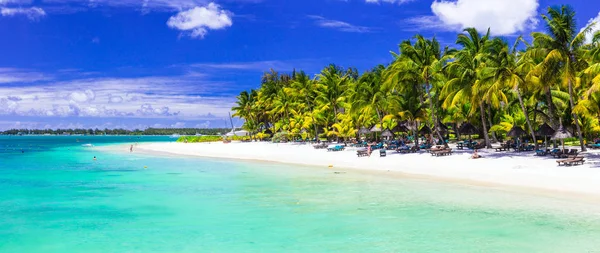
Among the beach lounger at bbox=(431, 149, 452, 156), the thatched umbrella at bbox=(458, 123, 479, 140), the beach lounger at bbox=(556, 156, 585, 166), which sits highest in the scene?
the thatched umbrella at bbox=(458, 123, 479, 140)

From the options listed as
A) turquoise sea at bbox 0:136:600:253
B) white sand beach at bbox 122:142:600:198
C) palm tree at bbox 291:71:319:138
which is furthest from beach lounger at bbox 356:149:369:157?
palm tree at bbox 291:71:319:138

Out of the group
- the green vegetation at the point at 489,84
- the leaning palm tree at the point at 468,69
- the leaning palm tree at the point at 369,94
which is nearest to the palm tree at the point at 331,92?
the green vegetation at the point at 489,84

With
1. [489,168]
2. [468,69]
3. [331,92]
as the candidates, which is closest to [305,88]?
[331,92]

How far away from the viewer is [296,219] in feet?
47.7

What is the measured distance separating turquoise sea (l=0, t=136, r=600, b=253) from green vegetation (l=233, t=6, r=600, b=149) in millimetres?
9582

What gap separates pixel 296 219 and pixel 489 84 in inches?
723

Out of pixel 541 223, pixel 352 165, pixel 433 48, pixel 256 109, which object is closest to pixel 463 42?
pixel 433 48

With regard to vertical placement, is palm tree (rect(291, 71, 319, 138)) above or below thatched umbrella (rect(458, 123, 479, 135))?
above

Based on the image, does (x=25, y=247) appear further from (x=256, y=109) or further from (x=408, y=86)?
(x=256, y=109)

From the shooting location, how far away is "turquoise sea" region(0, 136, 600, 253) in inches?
459

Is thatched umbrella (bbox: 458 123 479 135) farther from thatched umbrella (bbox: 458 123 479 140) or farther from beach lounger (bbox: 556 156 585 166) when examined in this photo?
beach lounger (bbox: 556 156 585 166)

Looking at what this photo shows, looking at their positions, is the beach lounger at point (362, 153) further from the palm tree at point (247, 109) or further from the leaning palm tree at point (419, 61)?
the palm tree at point (247, 109)

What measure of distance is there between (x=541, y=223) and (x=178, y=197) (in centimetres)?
1323

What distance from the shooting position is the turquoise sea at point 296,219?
11.7m
